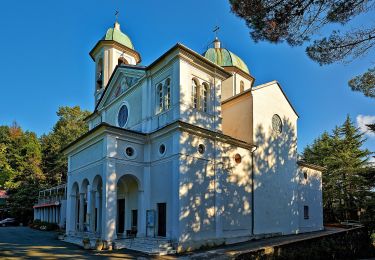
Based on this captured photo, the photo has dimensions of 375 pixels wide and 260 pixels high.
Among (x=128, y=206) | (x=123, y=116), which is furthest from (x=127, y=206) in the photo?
(x=123, y=116)

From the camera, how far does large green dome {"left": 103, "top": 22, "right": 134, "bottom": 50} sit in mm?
25894

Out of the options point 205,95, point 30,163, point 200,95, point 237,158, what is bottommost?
point 237,158

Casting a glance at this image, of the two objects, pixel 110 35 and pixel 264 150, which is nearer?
pixel 264 150

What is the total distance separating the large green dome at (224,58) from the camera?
27.8 m

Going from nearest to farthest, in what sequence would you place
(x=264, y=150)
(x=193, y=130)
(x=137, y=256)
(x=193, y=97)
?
(x=137, y=256) < (x=193, y=130) < (x=193, y=97) < (x=264, y=150)

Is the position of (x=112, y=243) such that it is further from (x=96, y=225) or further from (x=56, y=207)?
(x=56, y=207)

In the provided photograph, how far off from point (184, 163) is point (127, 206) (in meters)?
5.20

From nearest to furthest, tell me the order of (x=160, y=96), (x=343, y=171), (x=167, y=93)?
1. (x=167, y=93)
2. (x=160, y=96)
3. (x=343, y=171)

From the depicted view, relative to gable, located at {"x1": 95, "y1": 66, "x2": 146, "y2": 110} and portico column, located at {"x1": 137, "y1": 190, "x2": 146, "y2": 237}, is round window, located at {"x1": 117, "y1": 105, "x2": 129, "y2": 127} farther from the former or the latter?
portico column, located at {"x1": 137, "y1": 190, "x2": 146, "y2": 237}

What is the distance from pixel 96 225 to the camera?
19.4m

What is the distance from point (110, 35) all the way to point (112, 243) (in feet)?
53.2

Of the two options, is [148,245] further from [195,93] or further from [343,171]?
[343,171]

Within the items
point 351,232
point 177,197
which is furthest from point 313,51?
point 351,232

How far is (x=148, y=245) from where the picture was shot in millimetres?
15062
